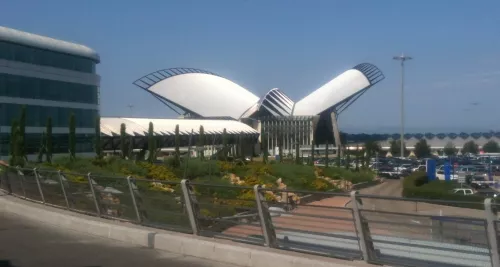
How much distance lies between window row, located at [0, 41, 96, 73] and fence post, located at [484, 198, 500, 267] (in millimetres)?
50698

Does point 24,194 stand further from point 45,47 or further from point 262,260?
point 45,47

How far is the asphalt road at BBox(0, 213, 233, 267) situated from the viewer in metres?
9.21

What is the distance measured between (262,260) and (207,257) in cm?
118

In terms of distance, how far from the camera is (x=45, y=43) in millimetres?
56031

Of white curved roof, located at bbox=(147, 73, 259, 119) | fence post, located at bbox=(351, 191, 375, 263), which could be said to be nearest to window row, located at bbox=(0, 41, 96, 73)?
white curved roof, located at bbox=(147, 73, 259, 119)

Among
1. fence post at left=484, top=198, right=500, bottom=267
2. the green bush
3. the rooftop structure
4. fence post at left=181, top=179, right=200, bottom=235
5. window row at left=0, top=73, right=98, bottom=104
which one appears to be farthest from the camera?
the rooftop structure

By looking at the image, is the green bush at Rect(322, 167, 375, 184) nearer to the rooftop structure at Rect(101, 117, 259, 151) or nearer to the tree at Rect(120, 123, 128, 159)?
the rooftop structure at Rect(101, 117, 259, 151)

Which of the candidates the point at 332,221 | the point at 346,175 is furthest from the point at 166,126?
the point at 332,221

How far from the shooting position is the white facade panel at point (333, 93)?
99.1 metres

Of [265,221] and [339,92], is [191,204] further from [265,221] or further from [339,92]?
[339,92]

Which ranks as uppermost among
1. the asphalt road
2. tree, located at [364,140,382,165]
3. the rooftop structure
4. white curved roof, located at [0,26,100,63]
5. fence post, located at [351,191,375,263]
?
white curved roof, located at [0,26,100,63]

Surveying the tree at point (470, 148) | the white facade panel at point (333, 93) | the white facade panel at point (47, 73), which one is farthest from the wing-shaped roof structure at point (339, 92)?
the white facade panel at point (47, 73)

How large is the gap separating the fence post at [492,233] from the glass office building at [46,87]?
45.9m

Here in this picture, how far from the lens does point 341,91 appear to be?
99438 millimetres
